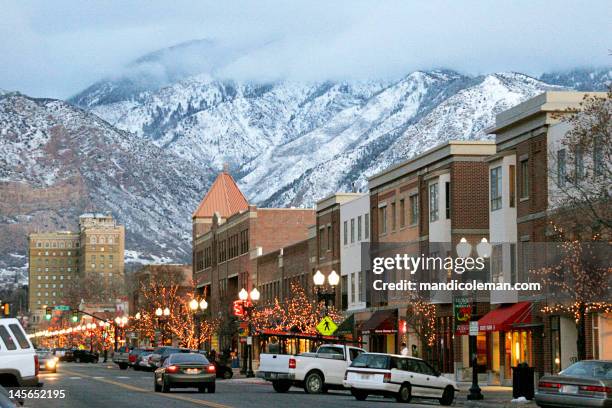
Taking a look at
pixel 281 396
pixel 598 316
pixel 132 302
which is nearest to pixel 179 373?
pixel 281 396

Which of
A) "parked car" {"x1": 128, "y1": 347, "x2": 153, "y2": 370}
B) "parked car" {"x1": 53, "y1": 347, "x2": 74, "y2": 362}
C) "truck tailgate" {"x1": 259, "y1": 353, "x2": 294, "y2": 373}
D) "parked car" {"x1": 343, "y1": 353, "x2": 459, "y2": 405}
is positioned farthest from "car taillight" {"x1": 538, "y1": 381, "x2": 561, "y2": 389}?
"parked car" {"x1": 53, "y1": 347, "x2": 74, "y2": 362}

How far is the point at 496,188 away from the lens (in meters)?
65.8

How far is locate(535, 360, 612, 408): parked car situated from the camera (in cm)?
3519

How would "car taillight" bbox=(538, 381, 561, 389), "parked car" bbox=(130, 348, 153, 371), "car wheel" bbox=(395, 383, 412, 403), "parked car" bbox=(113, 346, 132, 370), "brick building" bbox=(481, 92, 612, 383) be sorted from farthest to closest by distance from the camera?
"parked car" bbox=(113, 346, 132, 370) < "parked car" bbox=(130, 348, 153, 371) < "brick building" bbox=(481, 92, 612, 383) < "car wheel" bbox=(395, 383, 412, 403) < "car taillight" bbox=(538, 381, 561, 389)

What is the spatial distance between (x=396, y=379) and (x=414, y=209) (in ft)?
99.9

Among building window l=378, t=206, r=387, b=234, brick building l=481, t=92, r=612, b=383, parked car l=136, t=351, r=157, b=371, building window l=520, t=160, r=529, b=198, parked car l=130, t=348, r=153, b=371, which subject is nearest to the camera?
brick building l=481, t=92, r=612, b=383

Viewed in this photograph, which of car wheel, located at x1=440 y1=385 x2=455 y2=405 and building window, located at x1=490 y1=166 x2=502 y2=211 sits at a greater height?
building window, located at x1=490 y1=166 x2=502 y2=211

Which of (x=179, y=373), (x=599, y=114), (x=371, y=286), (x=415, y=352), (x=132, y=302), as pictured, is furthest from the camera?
(x=132, y=302)

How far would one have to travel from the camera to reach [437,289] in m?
72.1

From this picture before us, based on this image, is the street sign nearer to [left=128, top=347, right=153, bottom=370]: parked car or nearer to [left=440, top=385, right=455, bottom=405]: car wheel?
[left=440, top=385, right=455, bottom=405]: car wheel

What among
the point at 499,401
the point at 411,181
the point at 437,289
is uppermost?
→ the point at 411,181

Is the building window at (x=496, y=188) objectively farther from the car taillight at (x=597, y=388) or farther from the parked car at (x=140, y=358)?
the parked car at (x=140, y=358)

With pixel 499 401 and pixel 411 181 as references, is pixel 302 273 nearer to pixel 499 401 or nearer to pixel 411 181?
pixel 411 181

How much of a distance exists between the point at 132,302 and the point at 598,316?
465 feet
